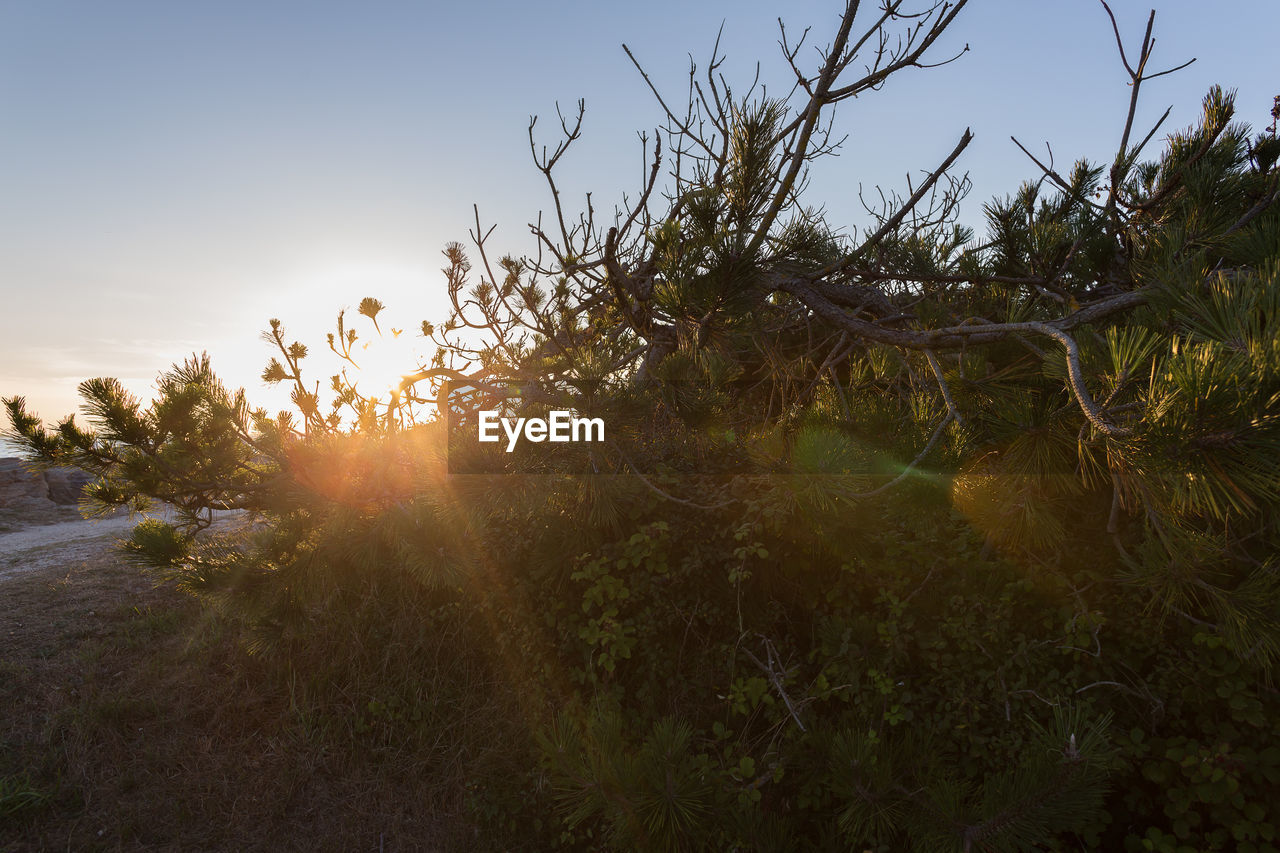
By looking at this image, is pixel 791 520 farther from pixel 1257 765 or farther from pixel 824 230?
pixel 1257 765

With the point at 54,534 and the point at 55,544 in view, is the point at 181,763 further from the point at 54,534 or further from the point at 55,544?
the point at 54,534

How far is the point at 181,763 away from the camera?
9.79 feet

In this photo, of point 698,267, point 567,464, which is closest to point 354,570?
point 567,464

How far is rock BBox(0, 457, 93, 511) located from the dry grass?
26.2 feet

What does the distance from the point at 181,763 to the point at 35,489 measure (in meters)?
10.5

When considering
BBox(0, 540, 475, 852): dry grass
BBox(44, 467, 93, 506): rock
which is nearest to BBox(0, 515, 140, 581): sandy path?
BBox(0, 540, 475, 852): dry grass

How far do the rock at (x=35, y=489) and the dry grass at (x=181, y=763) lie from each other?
26.2 ft

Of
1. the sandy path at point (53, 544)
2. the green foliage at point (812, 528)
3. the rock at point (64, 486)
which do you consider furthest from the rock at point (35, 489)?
the green foliage at point (812, 528)

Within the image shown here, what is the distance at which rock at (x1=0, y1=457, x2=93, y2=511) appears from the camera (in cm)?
969

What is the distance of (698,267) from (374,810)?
2800mm

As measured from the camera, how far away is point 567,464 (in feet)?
6.27

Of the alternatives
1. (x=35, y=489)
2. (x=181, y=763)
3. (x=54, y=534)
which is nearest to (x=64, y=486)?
(x=35, y=489)

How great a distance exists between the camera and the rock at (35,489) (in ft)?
31.8

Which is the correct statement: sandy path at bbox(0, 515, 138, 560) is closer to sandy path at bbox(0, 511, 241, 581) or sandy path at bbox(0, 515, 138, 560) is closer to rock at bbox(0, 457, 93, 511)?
sandy path at bbox(0, 511, 241, 581)
